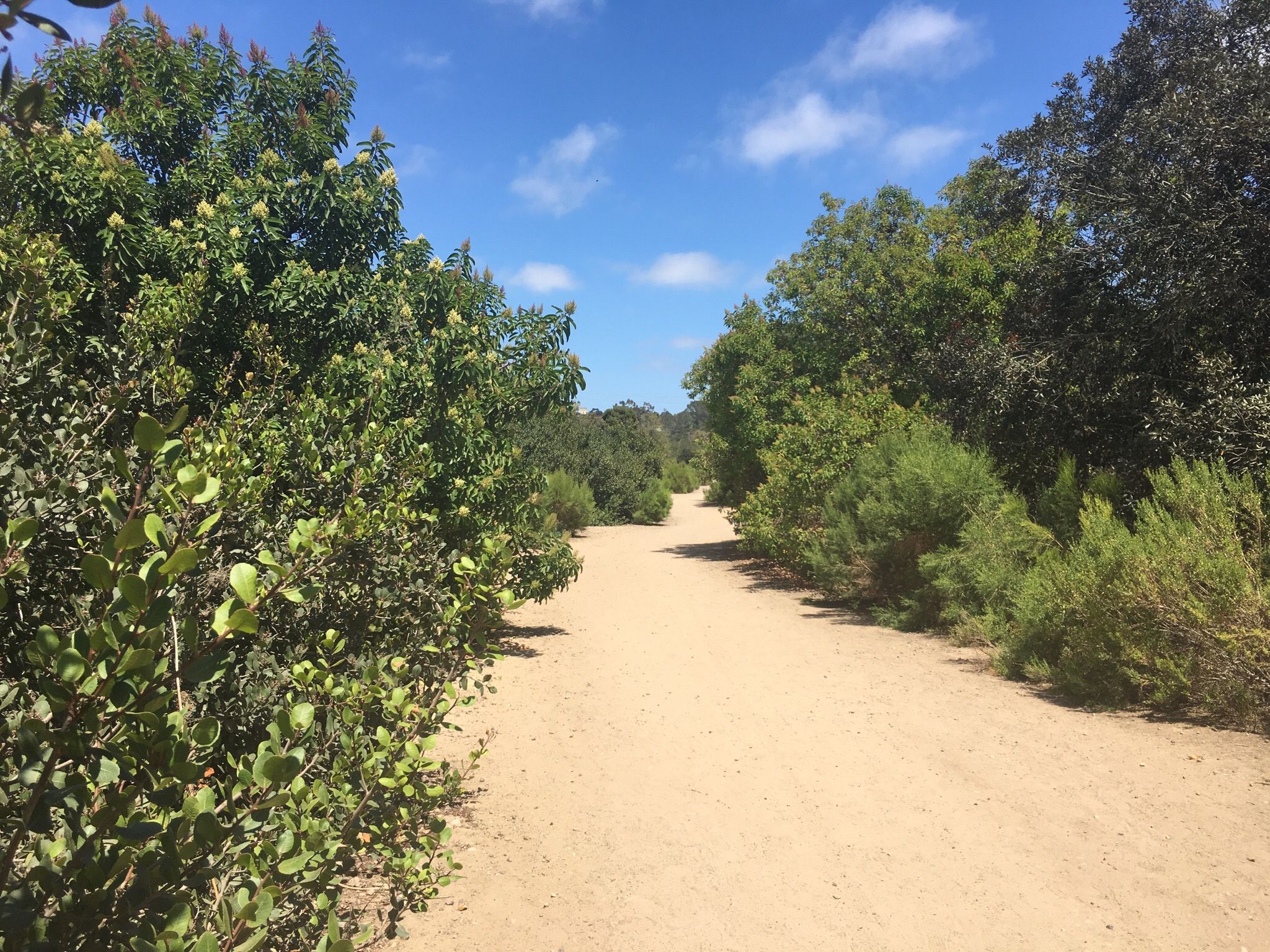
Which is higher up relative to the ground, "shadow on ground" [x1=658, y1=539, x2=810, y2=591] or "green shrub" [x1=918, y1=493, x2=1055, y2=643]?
"green shrub" [x1=918, y1=493, x2=1055, y2=643]

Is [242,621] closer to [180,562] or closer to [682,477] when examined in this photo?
[180,562]

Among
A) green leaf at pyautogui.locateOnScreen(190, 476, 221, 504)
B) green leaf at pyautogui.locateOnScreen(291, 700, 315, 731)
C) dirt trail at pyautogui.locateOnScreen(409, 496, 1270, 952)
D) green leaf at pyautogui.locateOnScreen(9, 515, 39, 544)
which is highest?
green leaf at pyautogui.locateOnScreen(190, 476, 221, 504)

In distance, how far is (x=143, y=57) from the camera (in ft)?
19.8

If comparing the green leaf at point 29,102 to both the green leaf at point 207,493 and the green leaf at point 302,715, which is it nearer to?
the green leaf at point 207,493

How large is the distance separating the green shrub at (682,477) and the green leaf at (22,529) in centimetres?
4341

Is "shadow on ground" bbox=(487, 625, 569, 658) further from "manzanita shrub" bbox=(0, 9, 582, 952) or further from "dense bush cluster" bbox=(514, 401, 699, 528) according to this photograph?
"dense bush cluster" bbox=(514, 401, 699, 528)

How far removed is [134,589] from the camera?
951mm

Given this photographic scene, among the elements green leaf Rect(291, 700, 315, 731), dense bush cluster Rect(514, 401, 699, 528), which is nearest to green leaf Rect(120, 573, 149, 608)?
green leaf Rect(291, 700, 315, 731)

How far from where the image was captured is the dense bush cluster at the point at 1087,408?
591cm

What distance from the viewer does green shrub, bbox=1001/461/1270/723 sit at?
5.31 m

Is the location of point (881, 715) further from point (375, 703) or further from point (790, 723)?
point (375, 703)

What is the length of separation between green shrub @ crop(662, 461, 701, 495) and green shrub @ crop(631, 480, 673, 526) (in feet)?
48.7

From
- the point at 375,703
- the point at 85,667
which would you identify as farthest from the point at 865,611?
the point at 85,667

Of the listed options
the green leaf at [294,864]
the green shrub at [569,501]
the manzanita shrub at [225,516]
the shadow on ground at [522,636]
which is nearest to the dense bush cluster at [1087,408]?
the shadow on ground at [522,636]
